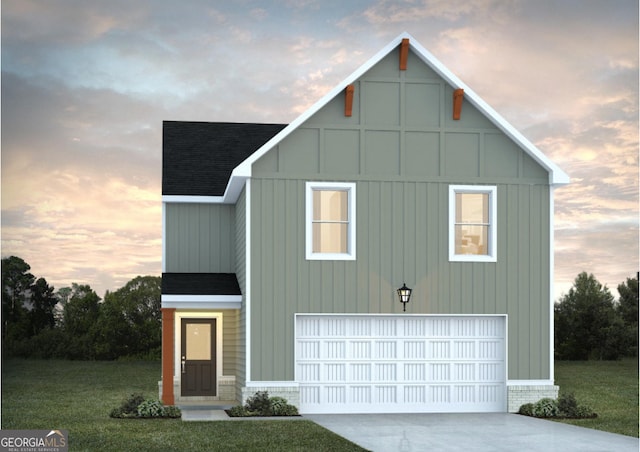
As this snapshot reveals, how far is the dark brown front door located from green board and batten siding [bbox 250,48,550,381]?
4.11 metres

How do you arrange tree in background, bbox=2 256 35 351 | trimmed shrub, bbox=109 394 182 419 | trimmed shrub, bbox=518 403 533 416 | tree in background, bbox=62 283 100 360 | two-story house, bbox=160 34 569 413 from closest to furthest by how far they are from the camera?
trimmed shrub, bbox=109 394 182 419
two-story house, bbox=160 34 569 413
trimmed shrub, bbox=518 403 533 416
tree in background, bbox=2 256 35 351
tree in background, bbox=62 283 100 360

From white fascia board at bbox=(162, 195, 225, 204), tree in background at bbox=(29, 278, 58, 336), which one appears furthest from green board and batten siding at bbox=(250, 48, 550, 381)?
tree in background at bbox=(29, 278, 58, 336)

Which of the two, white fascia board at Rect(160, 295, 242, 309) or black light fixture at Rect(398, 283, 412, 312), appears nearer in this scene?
black light fixture at Rect(398, 283, 412, 312)

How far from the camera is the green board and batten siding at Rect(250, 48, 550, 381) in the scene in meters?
20.7

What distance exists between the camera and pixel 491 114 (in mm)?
21344

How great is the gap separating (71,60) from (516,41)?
1521 centimetres

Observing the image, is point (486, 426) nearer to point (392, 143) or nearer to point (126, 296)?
point (392, 143)

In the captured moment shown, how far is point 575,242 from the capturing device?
35594mm

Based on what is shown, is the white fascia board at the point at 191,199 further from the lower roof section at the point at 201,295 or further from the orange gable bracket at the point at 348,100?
the orange gable bracket at the point at 348,100

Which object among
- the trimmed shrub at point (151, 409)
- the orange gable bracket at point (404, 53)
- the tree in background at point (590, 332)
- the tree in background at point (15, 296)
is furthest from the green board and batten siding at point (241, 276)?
the tree in background at point (590, 332)

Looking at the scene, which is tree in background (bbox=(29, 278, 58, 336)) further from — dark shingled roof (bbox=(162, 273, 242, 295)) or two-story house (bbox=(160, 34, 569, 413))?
two-story house (bbox=(160, 34, 569, 413))

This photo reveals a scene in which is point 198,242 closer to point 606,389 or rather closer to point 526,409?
point 526,409

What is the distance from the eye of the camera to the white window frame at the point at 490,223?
2125 centimetres

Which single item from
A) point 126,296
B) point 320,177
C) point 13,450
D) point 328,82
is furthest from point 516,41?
point 126,296
